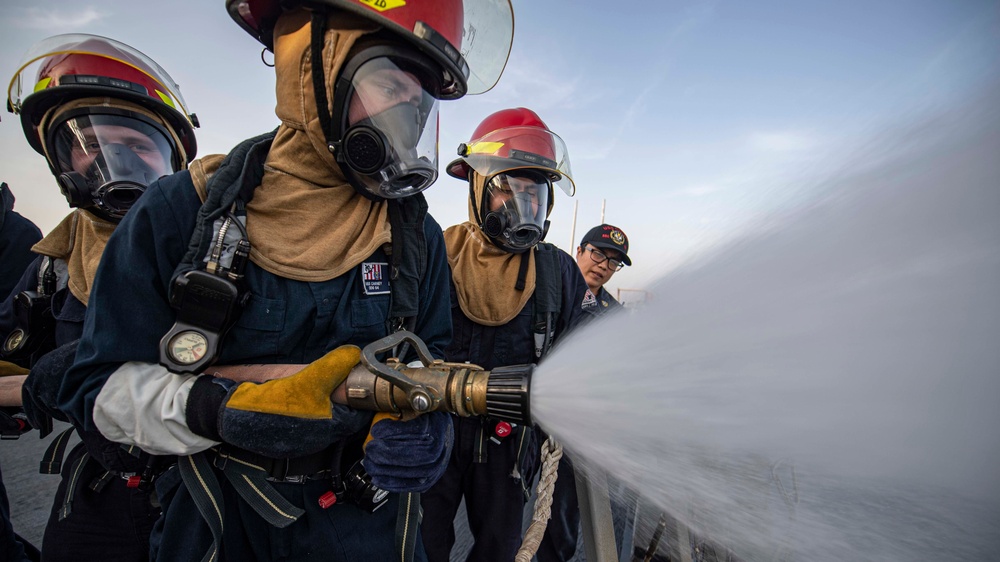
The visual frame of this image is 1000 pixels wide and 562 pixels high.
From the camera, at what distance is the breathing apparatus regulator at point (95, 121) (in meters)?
2.10

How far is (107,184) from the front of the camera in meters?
2.07

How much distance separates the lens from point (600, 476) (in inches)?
51.7

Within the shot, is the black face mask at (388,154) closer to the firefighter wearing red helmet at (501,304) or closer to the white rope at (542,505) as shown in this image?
the white rope at (542,505)

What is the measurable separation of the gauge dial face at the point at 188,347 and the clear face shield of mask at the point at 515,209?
192 cm

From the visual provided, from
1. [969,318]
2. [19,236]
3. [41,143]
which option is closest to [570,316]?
[969,318]

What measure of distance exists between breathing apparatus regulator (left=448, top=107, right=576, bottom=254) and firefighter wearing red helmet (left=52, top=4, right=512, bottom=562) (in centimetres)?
120

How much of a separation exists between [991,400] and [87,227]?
11.7 ft

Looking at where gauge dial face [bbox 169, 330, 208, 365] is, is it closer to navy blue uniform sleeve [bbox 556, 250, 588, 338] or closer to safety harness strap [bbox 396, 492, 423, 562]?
safety harness strap [bbox 396, 492, 423, 562]

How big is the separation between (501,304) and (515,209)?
0.69m

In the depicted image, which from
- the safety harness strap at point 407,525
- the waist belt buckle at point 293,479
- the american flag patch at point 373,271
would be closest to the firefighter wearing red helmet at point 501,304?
the safety harness strap at point 407,525

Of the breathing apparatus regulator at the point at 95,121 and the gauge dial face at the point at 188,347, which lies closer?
the gauge dial face at the point at 188,347

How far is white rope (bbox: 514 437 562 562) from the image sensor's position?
125cm

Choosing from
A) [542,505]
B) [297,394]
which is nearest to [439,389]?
[297,394]

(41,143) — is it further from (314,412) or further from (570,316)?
(570,316)
